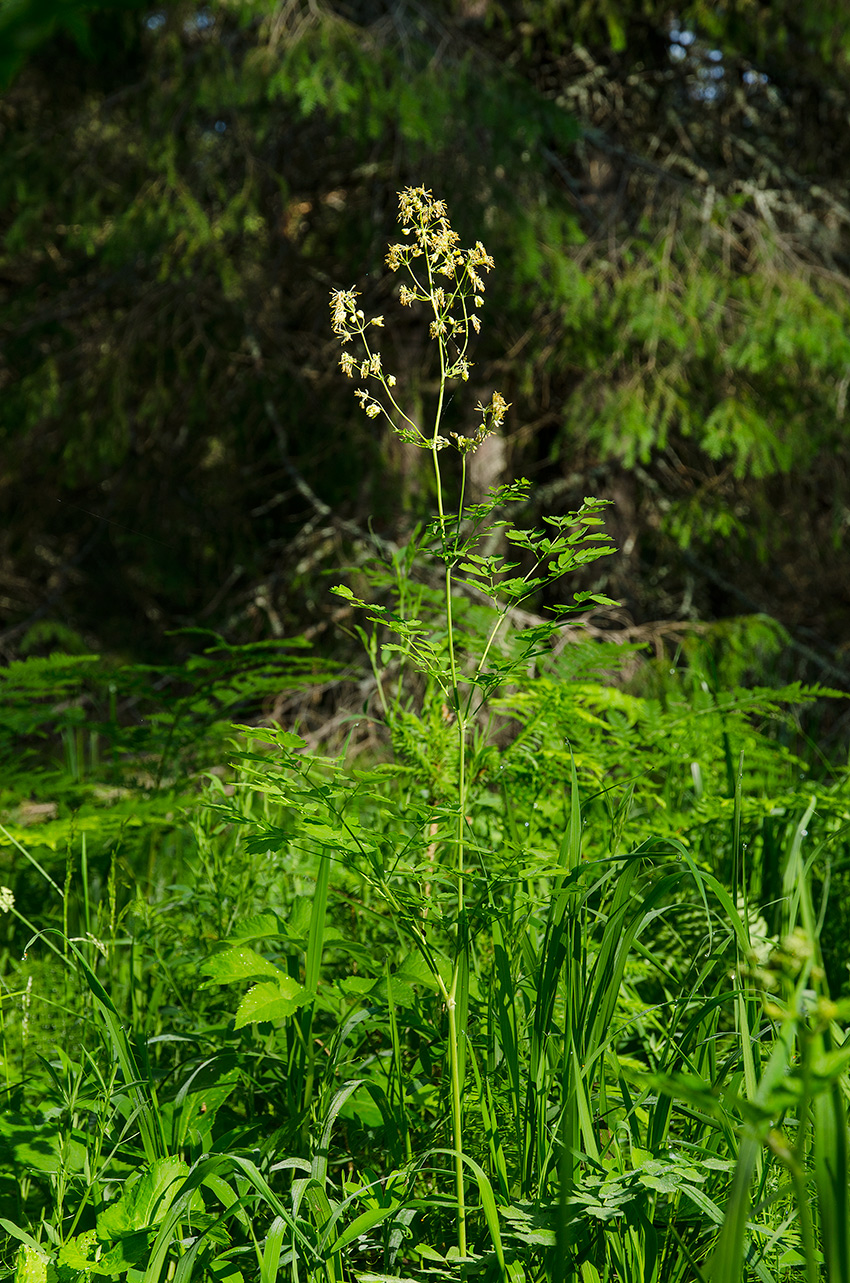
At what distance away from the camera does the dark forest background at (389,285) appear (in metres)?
4.44

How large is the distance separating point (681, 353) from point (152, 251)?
2409 millimetres

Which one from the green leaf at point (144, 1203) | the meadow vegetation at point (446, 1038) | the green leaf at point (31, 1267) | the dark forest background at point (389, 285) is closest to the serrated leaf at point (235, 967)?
the meadow vegetation at point (446, 1038)

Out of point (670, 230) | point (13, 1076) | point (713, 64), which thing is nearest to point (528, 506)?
point (670, 230)

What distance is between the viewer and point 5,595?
730 cm

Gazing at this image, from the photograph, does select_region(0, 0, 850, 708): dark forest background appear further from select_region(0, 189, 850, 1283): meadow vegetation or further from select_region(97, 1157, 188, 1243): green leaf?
select_region(97, 1157, 188, 1243): green leaf

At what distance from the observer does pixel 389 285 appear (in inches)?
200

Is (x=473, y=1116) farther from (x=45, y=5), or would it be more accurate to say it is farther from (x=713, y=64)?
(x=713, y=64)

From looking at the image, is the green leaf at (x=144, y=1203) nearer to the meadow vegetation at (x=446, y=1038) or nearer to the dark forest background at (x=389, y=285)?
the meadow vegetation at (x=446, y=1038)

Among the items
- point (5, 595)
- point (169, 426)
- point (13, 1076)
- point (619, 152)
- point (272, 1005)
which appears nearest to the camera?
point (272, 1005)

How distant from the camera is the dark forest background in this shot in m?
4.44

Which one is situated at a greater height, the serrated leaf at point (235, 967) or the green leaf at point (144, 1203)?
the serrated leaf at point (235, 967)

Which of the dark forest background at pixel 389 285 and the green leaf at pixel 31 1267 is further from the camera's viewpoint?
the dark forest background at pixel 389 285

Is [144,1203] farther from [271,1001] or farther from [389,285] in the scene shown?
[389,285]

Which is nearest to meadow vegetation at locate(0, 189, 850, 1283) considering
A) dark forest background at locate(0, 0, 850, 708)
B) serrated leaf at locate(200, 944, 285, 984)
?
serrated leaf at locate(200, 944, 285, 984)
